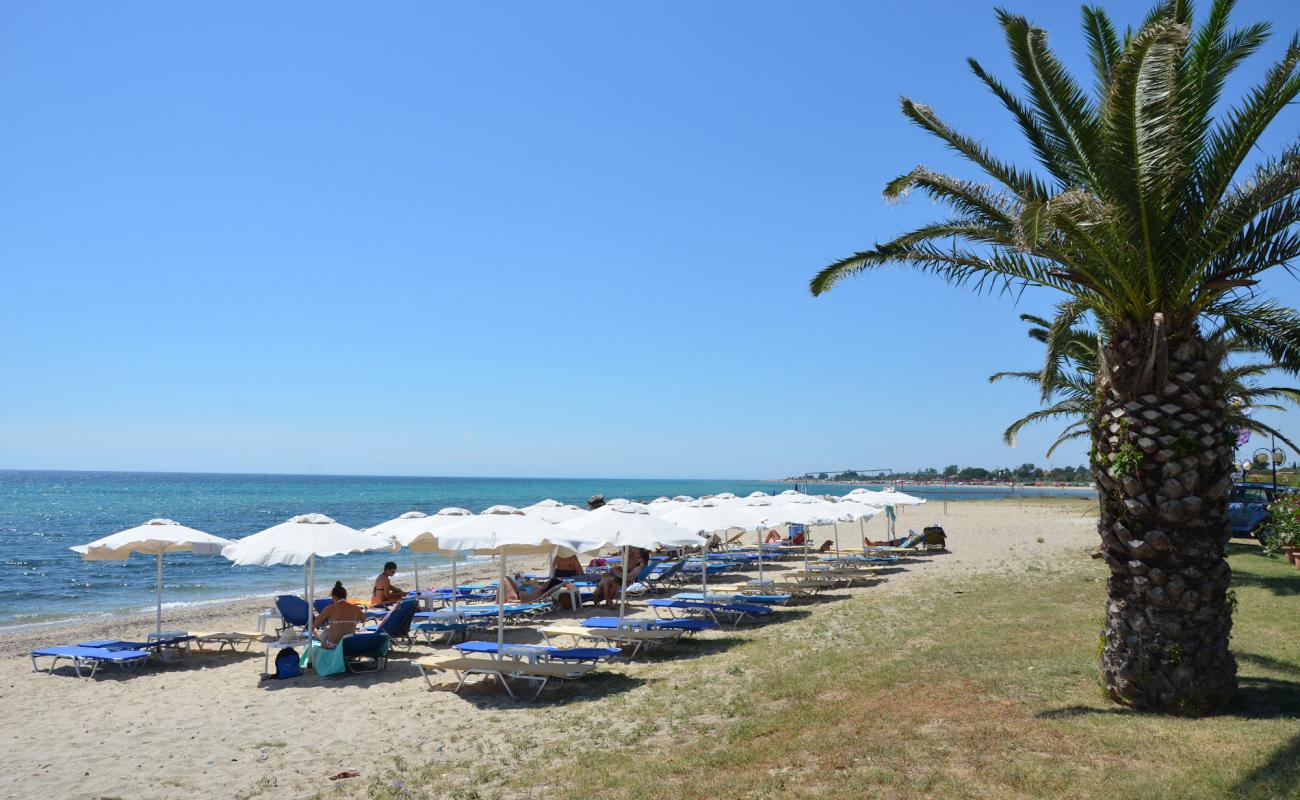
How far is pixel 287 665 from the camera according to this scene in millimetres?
10250

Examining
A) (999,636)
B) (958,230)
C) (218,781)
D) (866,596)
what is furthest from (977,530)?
(218,781)

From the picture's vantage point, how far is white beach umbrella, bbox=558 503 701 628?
1027 cm

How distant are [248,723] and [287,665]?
6.95 feet

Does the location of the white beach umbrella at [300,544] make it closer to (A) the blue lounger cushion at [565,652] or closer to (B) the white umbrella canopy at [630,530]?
(A) the blue lounger cushion at [565,652]

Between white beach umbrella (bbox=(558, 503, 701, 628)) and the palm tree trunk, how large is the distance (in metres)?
5.14

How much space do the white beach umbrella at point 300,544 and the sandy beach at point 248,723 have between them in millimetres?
1473

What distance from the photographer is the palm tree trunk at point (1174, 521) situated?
6277 mm

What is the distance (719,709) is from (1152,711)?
11.5 feet

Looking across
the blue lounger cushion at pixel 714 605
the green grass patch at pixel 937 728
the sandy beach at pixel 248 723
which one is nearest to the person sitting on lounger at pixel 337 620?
the sandy beach at pixel 248 723

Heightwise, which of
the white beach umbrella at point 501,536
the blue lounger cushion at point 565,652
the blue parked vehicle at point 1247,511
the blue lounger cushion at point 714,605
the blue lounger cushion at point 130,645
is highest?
the white beach umbrella at point 501,536

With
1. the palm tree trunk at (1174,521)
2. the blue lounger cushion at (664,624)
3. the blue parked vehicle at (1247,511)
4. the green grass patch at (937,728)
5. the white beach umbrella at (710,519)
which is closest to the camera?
the green grass patch at (937,728)

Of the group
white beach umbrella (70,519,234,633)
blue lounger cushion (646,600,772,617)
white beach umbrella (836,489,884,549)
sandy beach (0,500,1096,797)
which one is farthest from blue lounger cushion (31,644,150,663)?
white beach umbrella (836,489,884,549)

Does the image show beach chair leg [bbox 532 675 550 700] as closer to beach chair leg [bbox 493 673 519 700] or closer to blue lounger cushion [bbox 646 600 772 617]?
beach chair leg [bbox 493 673 519 700]

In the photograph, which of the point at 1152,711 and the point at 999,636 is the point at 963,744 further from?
the point at 999,636
